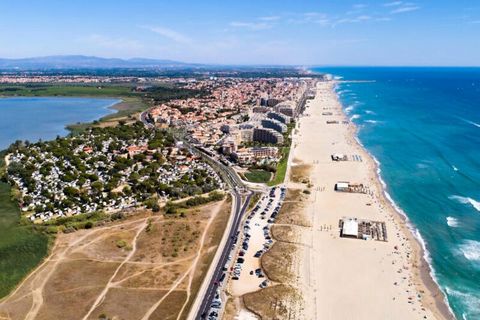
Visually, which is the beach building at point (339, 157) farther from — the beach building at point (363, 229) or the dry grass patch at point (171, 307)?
the dry grass patch at point (171, 307)

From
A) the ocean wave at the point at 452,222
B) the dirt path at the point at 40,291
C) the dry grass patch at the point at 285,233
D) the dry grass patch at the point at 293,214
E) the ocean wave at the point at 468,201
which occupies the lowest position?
the dirt path at the point at 40,291

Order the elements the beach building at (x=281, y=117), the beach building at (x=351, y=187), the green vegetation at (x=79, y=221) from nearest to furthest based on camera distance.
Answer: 1. the green vegetation at (x=79, y=221)
2. the beach building at (x=351, y=187)
3. the beach building at (x=281, y=117)

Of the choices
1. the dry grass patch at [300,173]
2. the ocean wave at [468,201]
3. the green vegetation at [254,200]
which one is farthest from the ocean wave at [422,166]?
the green vegetation at [254,200]

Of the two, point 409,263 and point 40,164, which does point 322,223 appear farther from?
point 40,164

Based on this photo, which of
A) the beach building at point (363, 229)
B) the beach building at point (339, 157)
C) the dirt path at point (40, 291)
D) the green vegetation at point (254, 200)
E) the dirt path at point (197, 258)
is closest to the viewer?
the dirt path at point (40, 291)

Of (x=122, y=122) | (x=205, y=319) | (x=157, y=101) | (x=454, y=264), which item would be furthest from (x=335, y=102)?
(x=205, y=319)

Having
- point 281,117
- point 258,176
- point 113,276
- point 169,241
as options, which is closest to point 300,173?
point 258,176

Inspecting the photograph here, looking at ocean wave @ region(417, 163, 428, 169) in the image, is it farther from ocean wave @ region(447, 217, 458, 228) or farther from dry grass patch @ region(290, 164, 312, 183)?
ocean wave @ region(447, 217, 458, 228)
